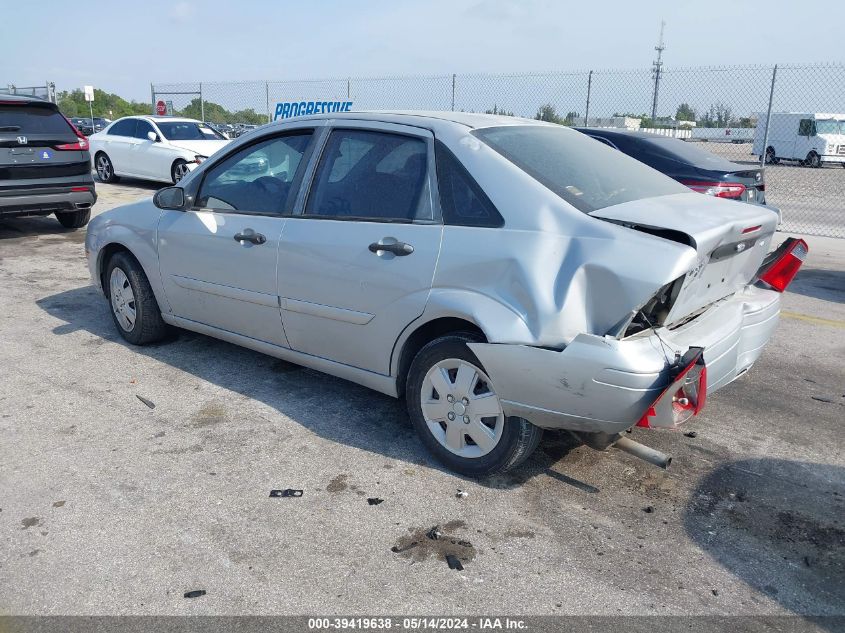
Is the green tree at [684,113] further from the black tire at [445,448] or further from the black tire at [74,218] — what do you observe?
the black tire at [445,448]

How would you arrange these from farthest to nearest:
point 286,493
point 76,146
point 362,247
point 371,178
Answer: point 76,146 → point 371,178 → point 362,247 → point 286,493

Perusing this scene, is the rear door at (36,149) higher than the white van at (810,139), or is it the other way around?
the white van at (810,139)

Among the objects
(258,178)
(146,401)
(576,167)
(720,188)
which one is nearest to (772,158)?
(720,188)

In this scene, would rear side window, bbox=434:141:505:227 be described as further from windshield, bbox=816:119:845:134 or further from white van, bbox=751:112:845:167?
windshield, bbox=816:119:845:134

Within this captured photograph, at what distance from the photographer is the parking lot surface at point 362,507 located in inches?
109

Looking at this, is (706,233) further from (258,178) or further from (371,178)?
(258,178)

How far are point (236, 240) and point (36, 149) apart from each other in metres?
5.89

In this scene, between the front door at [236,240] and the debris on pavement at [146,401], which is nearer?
the front door at [236,240]

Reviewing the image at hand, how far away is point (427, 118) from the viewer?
3898 millimetres

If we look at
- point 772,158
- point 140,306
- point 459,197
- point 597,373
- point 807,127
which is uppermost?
point 807,127

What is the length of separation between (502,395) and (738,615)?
125 cm

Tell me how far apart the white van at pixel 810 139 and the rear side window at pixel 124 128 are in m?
24.8

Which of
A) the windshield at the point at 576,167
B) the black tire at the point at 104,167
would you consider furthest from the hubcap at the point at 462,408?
the black tire at the point at 104,167

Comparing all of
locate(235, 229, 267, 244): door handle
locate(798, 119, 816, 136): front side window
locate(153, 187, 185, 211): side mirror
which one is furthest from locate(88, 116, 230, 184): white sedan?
locate(798, 119, 816, 136): front side window
